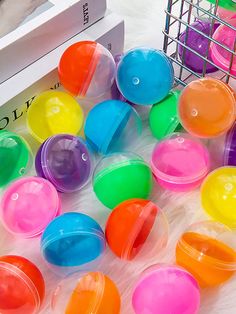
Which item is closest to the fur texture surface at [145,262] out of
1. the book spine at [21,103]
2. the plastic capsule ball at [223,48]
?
the book spine at [21,103]

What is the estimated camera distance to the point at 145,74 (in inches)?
35.0

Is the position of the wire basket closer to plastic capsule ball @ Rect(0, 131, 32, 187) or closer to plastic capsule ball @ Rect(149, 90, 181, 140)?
plastic capsule ball @ Rect(149, 90, 181, 140)

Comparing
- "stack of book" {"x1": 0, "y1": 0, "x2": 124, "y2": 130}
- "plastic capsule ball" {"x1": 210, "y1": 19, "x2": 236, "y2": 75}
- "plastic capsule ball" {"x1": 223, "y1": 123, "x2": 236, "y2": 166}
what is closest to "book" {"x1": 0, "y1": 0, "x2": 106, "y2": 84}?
"stack of book" {"x1": 0, "y1": 0, "x2": 124, "y2": 130}

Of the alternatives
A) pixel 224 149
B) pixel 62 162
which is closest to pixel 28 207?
pixel 62 162

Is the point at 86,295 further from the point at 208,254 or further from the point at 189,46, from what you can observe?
the point at 189,46

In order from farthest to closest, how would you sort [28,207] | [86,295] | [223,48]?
[223,48], [28,207], [86,295]

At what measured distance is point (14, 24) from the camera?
928 millimetres

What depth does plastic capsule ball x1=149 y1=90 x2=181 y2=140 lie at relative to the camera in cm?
91

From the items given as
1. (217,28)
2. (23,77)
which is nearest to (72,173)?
(23,77)

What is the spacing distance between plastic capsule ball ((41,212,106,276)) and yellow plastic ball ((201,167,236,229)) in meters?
0.17

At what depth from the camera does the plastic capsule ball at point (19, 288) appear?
0.71 metres

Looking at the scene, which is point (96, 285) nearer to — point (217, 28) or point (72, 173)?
point (72, 173)

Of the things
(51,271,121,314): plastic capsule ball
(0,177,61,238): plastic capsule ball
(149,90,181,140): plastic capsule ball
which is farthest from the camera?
(149,90,181,140): plastic capsule ball

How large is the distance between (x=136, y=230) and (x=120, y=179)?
0.10 metres
